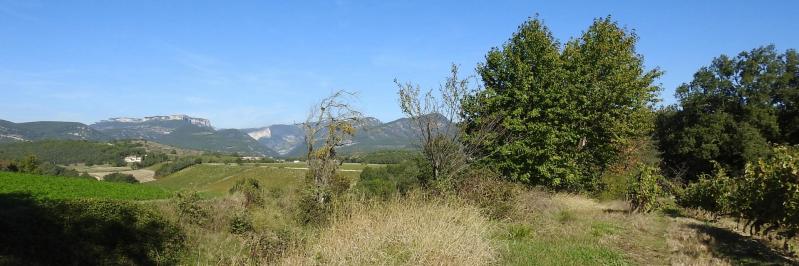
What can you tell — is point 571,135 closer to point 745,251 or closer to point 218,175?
point 745,251

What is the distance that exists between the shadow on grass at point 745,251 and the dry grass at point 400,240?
5221 millimetres

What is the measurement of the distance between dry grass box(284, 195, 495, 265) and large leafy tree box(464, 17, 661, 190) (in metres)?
12.9

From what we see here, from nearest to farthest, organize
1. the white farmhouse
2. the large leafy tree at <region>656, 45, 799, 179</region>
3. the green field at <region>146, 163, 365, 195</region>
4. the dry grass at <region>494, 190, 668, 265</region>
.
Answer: the dry grass at <region>494, 190, 668, 265</region>, the large leafy tree at <region>656, 45, 799, 179</region>, the green field at <region>146, 163, 365, 195</region>, the white farmhouse

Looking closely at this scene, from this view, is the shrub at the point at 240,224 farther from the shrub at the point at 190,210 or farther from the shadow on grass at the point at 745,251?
the shadow on grass at the point at 745,251

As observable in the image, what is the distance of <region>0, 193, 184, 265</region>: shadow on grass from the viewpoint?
1149 cm

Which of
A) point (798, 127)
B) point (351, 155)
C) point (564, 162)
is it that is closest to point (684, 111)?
point (798, 127)

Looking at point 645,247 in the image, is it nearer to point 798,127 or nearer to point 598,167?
point 598,167

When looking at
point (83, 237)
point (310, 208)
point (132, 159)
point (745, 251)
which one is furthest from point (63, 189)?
point (132, 159)

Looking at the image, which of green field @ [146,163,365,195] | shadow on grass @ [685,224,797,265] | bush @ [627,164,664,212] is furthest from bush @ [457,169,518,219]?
green field @ [146,163,365,195]

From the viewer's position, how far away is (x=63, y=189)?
125 ft

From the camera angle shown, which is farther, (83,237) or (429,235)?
(83,237)

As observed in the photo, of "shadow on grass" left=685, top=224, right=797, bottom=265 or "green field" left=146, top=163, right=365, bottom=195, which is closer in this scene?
"shadow on grass" left=685, top=224, right=797, bottom=265

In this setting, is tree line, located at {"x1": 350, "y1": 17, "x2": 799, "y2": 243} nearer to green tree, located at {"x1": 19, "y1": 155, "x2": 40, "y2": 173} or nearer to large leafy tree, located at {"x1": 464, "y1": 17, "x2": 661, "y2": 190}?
large leafy tree, located at {"x1": 464, "y1": 17, "x2": 661, "y2": 190}

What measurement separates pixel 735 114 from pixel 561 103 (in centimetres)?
3300
